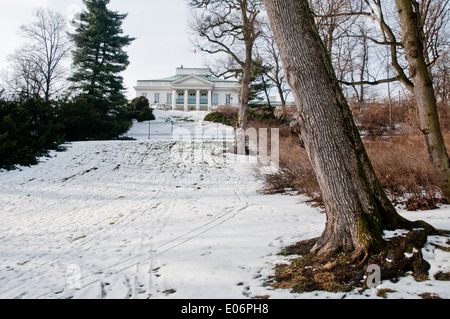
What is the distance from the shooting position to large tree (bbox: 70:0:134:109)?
24.8 meters

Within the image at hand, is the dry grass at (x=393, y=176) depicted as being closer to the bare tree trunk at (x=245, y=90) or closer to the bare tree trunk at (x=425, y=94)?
the bare tree trunk at (x=425, y=94)

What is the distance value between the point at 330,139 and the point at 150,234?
146 inches

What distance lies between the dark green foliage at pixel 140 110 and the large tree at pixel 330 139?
29.2 meters

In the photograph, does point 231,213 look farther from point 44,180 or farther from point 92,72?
point 92,72

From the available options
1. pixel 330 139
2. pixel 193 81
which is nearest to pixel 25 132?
pixel 330 139

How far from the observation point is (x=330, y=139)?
3205 millimetres

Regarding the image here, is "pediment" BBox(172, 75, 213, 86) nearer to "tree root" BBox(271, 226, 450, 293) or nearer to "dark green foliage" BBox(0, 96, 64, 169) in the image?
A: "dark green foliage" BBox(0, 96, 64, 169)

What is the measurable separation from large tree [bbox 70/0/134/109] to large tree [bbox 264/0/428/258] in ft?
78.7

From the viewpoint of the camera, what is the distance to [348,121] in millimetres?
3324

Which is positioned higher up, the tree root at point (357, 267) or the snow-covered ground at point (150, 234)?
the tree root at point (357, 267)

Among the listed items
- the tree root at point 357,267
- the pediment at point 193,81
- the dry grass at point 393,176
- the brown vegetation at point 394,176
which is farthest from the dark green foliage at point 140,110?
the tree root at point 357,267

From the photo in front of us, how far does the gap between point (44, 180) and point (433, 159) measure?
11732mm

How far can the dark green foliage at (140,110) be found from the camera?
3077 centimetres

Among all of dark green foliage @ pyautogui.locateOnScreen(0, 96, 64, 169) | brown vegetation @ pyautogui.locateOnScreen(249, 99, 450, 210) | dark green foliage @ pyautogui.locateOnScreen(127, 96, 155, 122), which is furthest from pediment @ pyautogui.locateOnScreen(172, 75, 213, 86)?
brown vegetation @ pyautogui.locateOnScreen(249, 99, 450, 210)
